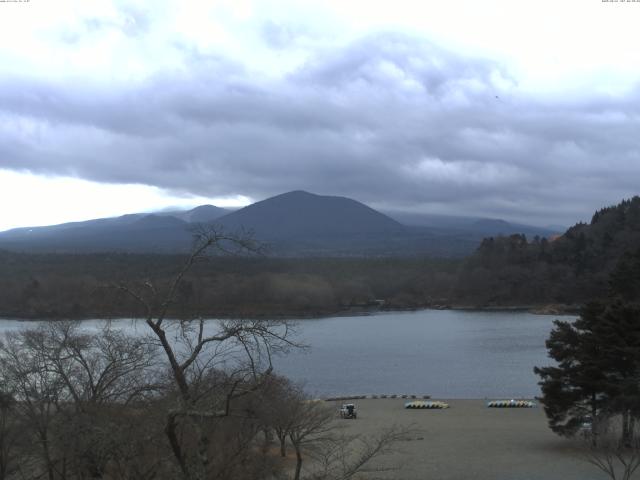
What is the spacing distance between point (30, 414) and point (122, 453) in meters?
4.21

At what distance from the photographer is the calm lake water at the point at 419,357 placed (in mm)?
31608

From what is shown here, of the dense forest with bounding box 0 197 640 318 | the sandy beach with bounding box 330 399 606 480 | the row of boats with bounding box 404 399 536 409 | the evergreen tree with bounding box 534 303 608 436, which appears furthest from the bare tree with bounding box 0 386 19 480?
the dense forest with bounding box 0 197 640 318

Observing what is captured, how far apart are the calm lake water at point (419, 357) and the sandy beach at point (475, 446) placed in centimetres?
368

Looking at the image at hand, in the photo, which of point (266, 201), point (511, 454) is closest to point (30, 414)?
point (511, 454)

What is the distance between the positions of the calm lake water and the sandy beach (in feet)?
12.1

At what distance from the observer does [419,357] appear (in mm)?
40406

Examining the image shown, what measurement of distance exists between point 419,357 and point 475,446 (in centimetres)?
2147

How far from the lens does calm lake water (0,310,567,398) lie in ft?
104

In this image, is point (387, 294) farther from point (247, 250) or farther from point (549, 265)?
point (247, 250)

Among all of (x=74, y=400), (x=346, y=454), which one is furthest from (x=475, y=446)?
(x=74, y=400)

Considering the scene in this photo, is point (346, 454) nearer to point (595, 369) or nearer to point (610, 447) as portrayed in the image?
point (610, 447)

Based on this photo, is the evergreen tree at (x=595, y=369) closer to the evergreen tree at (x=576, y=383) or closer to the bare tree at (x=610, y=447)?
the evergreen tree at (x=576, y=383)

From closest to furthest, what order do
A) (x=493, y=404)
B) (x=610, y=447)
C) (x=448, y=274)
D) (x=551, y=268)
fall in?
1. (x=610, y=447)
2. (x=493, y=404)
3. (x=551, y=268)
4. (x=448, y=274)

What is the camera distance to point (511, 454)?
58.1 feet
